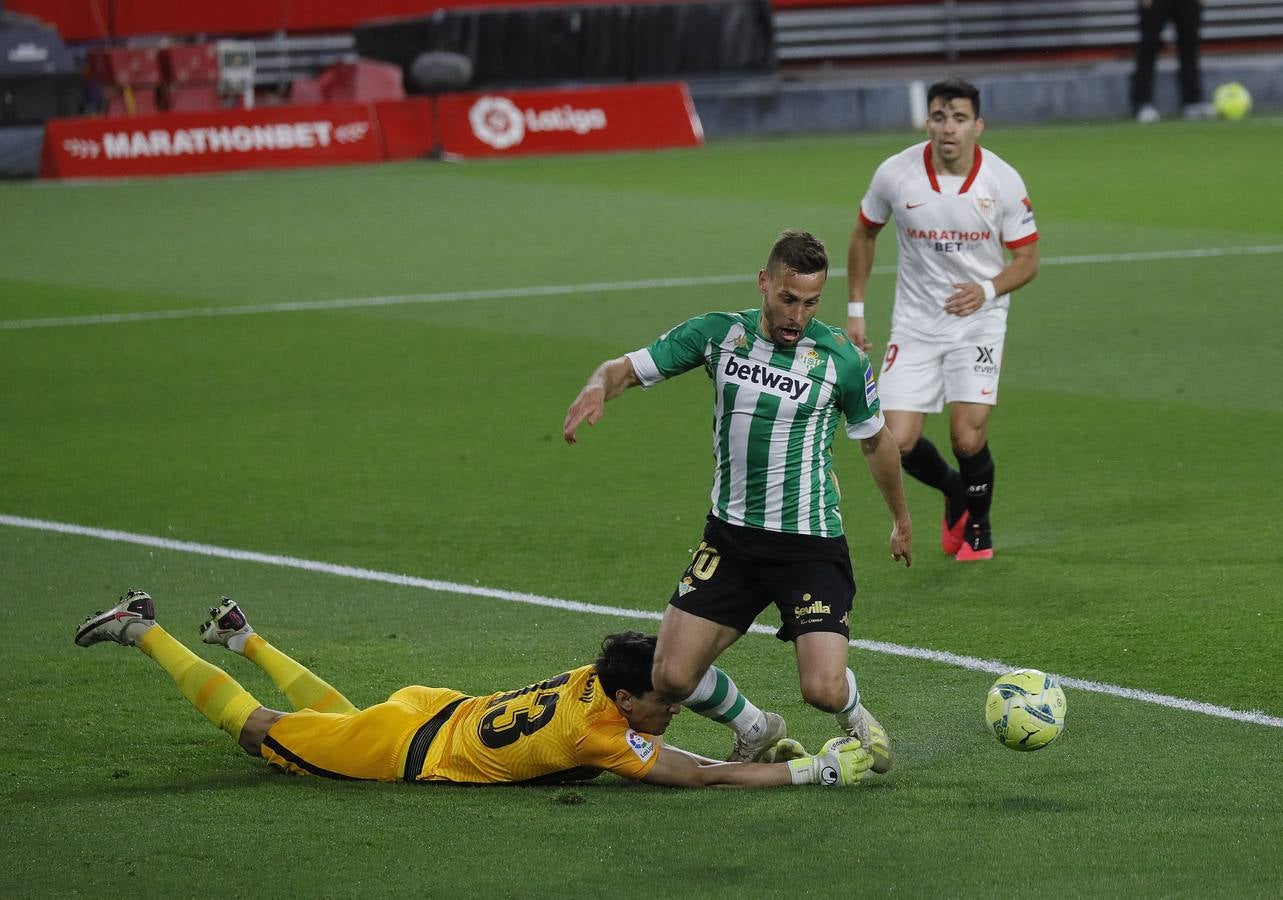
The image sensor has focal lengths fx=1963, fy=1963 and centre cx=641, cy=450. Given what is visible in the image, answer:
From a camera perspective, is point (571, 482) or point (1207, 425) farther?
point (1207, 425)

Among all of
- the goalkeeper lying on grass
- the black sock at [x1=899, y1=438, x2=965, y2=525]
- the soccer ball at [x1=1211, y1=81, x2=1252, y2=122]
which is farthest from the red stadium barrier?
the goalkeeper lying on grass

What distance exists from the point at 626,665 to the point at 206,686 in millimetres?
1701

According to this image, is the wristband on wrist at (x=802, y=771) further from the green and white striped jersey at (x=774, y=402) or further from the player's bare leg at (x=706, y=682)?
the green and white striped jersey at (x=774, y=402)

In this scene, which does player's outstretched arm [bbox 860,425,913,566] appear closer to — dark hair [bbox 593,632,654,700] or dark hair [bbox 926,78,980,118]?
dark hair [bbox 593,632,654,700]

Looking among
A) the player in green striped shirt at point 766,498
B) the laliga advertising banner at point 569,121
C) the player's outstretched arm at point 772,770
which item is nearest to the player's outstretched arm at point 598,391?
the player in green striped shirt at point 766,498

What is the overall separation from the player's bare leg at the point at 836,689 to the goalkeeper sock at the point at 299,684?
1762mm

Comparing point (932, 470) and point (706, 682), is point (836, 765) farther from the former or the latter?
point (932, 470)

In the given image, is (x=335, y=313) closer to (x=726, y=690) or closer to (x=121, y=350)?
(x=121, y=350)

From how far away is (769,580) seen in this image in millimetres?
6918

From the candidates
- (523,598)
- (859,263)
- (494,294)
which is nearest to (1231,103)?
(494,294)

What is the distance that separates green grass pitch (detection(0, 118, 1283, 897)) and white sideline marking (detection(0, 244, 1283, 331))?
113 millimetres

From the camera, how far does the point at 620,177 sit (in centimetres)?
2580

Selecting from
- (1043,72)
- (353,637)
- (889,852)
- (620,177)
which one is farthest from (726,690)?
(1043,72)

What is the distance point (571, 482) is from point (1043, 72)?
2249cm
